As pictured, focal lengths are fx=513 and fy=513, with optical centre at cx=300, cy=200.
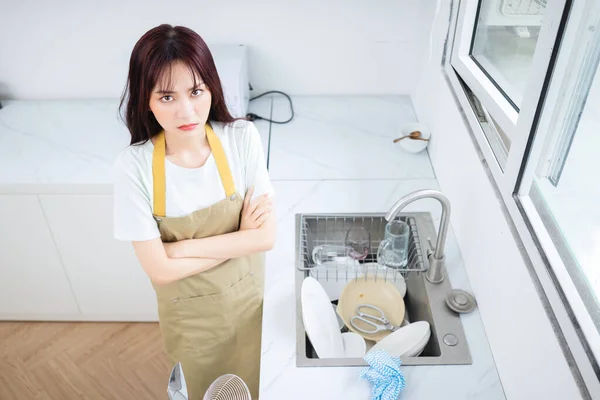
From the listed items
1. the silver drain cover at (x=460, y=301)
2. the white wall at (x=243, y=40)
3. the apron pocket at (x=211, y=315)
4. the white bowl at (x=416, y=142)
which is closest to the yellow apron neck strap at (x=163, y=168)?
the apron pocket at (x=211, y=315)

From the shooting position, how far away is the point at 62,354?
2174 mm

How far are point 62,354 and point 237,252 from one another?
131 cm

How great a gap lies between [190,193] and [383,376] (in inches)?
24.2

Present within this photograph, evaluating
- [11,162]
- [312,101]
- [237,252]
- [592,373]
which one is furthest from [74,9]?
[592,373]

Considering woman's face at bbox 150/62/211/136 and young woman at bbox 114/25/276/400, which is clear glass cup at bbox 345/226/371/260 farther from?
woman's face at bbox 150/62/211/136

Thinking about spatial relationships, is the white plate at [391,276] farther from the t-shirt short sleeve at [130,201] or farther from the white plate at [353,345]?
the t-shirt short sleeve at [130,201]

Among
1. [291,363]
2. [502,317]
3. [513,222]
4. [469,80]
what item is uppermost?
[469,80]

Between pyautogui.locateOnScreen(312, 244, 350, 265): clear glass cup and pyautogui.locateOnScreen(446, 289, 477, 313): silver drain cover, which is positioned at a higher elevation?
pyautogui.locateOnScreen(446, 289, 477, 313): silver drain cover

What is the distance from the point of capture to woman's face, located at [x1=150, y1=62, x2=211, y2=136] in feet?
3.49

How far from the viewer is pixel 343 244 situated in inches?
67.4

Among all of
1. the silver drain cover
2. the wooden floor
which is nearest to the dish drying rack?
the silver drain cover

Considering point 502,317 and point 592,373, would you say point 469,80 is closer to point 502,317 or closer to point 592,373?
point 502,317

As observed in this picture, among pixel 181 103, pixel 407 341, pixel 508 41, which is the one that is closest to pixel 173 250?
pixel 181 103

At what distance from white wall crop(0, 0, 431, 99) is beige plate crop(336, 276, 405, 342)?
1071 millimetres
